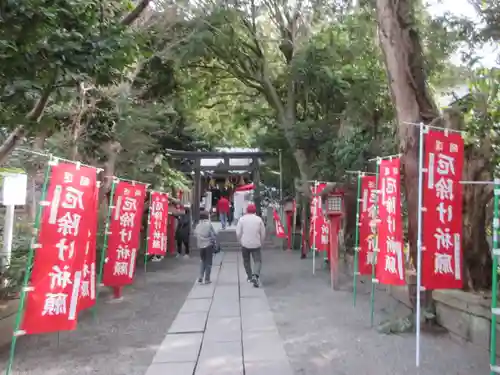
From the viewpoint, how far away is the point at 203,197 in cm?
2448

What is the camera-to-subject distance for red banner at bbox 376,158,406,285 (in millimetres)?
5734

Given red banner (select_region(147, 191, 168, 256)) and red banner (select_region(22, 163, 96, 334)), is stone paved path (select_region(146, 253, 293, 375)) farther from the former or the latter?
red banner (select_region(147, 191, 168, 256))

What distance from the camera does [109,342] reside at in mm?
5809

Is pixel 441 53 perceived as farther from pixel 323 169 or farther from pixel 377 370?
pixel 377 370

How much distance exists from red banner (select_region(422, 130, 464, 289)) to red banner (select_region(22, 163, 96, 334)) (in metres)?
3.84

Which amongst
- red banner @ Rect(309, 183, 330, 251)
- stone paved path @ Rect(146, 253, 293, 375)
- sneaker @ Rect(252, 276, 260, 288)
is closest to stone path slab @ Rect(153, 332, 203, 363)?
stone paved path @ Rect(146, 253, 293, 375)

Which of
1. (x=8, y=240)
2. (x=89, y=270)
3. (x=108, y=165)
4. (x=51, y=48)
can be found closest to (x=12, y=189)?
(x=8, y=240)

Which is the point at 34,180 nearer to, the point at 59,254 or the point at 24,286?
the point at 59,254

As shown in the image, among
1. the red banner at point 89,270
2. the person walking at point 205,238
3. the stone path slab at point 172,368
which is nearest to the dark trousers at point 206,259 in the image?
the person walking at point 205,238

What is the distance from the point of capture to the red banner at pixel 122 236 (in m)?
7.52

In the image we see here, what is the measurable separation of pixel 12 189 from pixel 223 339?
3.44 meters

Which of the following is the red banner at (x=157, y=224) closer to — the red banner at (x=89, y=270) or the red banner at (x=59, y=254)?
the red banner at (x=89, y=270)

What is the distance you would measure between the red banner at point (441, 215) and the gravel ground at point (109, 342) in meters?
3.34

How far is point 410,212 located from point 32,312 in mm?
4702
